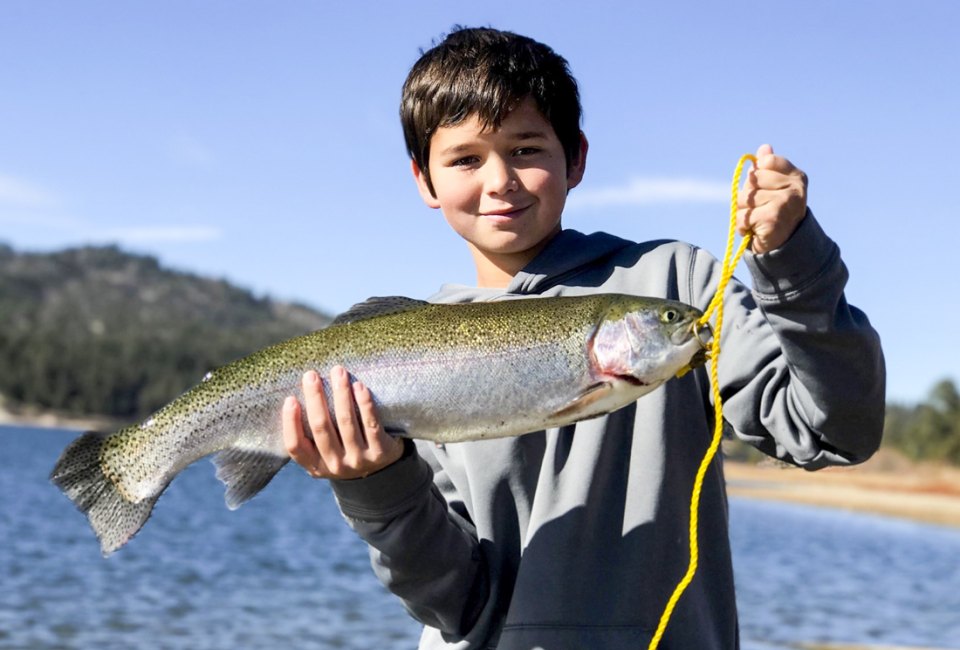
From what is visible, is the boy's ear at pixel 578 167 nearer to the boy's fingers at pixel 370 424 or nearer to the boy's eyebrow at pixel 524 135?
the boy's eyebrow at pixel 524 135

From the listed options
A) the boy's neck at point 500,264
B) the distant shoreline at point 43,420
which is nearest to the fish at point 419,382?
the boy's neck at point 500,264

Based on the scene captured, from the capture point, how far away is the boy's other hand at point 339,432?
3035 millimetres

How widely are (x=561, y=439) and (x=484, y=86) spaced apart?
111 cm

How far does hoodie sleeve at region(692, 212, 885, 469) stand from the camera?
260 centimetres

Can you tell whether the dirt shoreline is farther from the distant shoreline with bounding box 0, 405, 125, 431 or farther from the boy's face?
the distant shoreline with bounding box 0, 405, 125, 431

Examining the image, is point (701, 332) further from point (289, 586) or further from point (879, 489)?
point (879, 489)

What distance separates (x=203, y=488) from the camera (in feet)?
191

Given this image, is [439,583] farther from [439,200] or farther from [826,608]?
[826,608]

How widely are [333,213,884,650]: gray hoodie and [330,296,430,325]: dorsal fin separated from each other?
0.38 metres

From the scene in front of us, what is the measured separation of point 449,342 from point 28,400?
12623cm

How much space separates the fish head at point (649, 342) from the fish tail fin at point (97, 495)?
1.42 meters

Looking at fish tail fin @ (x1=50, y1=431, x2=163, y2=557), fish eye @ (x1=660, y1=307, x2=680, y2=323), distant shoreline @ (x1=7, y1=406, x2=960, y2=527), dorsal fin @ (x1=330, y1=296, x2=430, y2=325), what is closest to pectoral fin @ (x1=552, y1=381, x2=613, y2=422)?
fish eye @ (x1=660, y1=307, x2=680, y2=323)

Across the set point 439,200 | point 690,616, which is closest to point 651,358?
point 690,616

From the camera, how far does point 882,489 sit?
6216 cm
